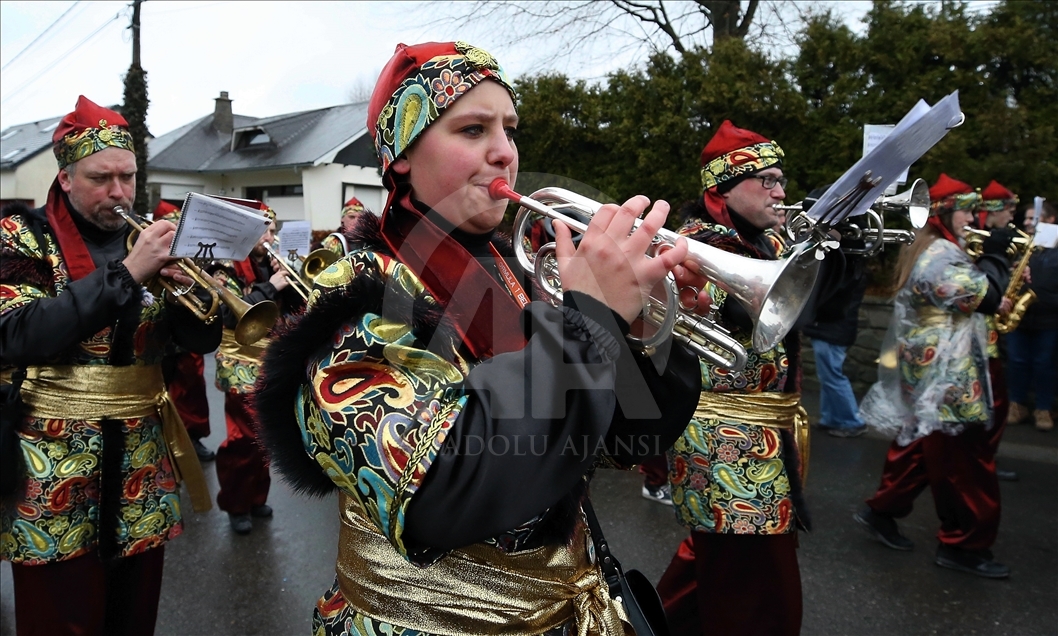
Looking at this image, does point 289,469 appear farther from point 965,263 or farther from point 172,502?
point 965,263

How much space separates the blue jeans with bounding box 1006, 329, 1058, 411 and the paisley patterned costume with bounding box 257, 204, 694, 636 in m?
6.88

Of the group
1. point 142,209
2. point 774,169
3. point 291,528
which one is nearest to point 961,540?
point 774,169

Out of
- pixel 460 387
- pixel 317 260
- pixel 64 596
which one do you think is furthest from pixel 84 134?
pixel 460 387

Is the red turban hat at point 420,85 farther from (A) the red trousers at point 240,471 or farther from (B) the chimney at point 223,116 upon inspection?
(B) the chimney at point 223,116

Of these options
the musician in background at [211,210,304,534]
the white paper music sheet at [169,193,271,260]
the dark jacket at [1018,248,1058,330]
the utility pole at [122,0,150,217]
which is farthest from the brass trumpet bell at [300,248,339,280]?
the utility pole at [122,0,150,217]

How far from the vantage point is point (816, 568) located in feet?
13.6

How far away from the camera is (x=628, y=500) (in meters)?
5.28

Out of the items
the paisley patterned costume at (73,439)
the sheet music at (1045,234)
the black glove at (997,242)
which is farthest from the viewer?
the sheet music at (1045,234)

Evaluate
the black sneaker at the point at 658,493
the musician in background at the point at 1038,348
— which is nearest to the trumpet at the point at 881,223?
the black sneaker at the point at 658,493

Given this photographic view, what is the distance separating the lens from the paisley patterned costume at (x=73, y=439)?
245 centimetres

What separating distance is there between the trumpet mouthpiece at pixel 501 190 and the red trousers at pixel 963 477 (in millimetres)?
3695

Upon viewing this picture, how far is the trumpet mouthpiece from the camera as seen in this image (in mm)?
1430

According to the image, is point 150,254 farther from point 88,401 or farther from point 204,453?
point 204,453

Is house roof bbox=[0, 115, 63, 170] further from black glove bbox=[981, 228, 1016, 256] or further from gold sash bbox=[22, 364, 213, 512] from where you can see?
black glove bbox=[981, 228, 1016, 256]
